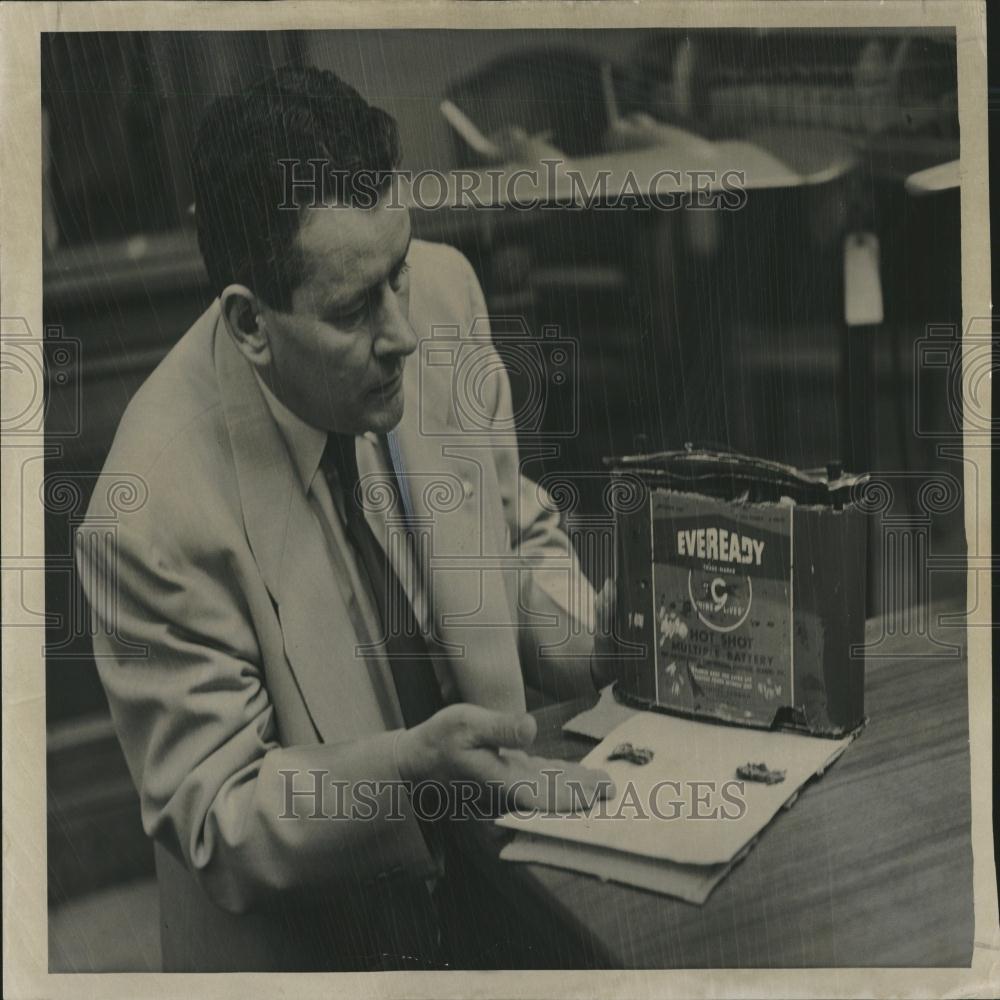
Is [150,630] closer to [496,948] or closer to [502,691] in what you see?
[502,691]

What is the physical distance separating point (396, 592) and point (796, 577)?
415 millimetres

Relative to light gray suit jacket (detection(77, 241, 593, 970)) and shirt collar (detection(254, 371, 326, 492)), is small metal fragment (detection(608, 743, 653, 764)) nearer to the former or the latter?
light gray suit jacket (detection(77, 241, 593, 970))

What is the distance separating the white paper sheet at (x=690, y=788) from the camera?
3.59ft

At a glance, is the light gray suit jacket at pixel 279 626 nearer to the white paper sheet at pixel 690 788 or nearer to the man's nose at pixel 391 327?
the man's nose at pixel 391 327

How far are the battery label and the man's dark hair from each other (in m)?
0.47

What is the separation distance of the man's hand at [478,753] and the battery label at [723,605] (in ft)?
0.50

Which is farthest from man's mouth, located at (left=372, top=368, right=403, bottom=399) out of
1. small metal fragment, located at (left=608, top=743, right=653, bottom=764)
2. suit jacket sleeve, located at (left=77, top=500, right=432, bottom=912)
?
small metal fragment, located at (left=608, top=743, right=653, bottom=764)

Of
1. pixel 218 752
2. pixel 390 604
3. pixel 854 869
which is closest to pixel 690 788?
pixel 854 869

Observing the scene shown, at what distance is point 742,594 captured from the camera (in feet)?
3.59

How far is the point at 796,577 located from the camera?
3.57 feet

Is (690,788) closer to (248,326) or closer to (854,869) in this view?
(854,869)

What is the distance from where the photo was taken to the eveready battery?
109cm

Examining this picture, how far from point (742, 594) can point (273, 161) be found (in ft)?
2.18

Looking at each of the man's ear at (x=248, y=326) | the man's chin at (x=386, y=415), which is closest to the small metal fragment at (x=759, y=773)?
the man's chin at (x=386, y=415)
